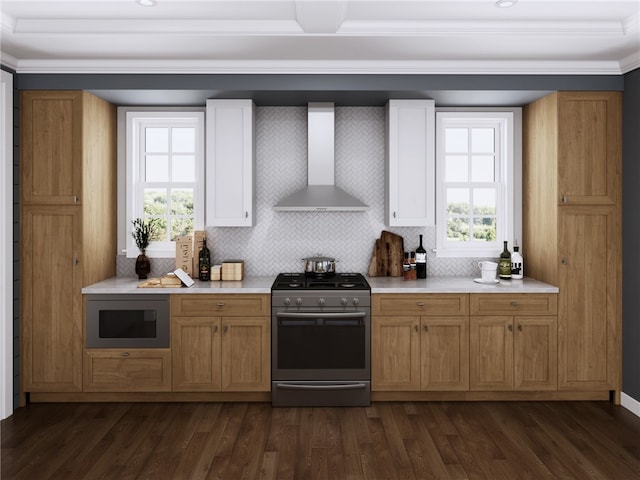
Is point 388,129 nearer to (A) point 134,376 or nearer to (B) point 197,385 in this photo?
(B) point 197,385

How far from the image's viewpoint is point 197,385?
3.83m

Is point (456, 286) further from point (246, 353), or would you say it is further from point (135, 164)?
point (135, 164)

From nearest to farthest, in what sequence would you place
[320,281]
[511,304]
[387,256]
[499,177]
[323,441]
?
1. [323,441]
2. [511,304]
3. [320,281]
4. [387,256]
5. [499,177]

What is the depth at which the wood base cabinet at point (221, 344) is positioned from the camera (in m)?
3.81

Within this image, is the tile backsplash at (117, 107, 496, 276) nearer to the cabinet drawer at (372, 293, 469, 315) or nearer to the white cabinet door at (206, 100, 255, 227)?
the white cabinet door at (206, 100, 255, 227)

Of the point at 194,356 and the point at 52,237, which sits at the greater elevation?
the point at 52,237

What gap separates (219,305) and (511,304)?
2188 millimetres

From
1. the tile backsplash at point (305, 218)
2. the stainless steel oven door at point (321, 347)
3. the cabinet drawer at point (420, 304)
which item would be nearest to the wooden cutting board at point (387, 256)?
the tile backsplash at point (305, 218)

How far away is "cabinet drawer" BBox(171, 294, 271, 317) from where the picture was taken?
3816 millimetres

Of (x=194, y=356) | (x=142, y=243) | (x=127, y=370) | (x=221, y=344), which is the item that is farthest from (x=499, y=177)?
(x=127, y=370)

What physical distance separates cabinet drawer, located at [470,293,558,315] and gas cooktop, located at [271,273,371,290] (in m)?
0.84

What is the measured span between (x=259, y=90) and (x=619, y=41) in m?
2.47

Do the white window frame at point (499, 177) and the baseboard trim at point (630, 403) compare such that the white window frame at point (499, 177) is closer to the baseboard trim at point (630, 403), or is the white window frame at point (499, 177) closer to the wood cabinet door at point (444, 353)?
the wood cabinet door at point (444, 353)

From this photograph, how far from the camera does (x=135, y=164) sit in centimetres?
452
